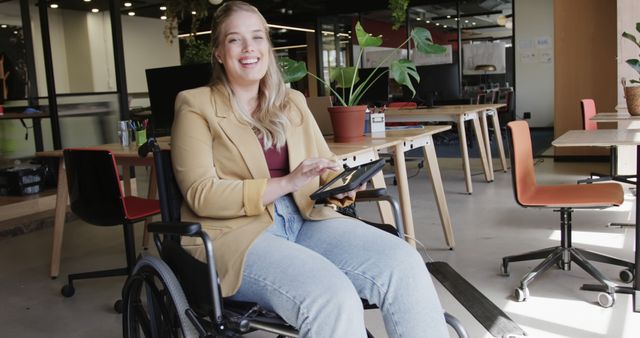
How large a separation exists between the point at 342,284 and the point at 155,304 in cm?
60

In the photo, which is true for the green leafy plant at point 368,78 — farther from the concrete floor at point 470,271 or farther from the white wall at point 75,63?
the white wall at point 75,63

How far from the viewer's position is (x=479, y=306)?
5.46 ft

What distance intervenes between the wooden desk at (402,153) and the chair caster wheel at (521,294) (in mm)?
532

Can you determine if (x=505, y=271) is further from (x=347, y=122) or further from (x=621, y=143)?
(x=347, y=122)

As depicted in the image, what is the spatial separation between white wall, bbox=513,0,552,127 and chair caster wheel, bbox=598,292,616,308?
8.20m

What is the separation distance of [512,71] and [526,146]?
8.47 metres

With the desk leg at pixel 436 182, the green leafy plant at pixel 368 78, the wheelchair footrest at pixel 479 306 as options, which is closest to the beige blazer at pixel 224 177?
the wheelchair footrest at pixel 479 306

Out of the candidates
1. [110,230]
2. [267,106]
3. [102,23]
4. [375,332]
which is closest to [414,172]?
[110,230]

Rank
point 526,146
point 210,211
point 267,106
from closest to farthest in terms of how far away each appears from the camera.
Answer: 1. point 210,211
2. point 267,106
3. point 526,146

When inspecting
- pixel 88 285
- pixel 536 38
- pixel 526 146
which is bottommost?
pixel 88 285

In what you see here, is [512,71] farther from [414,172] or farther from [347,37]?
[414,172]

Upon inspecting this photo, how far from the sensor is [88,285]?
3.27m

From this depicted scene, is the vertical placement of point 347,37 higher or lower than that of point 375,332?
higher

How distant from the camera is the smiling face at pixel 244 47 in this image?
180 centimetres
